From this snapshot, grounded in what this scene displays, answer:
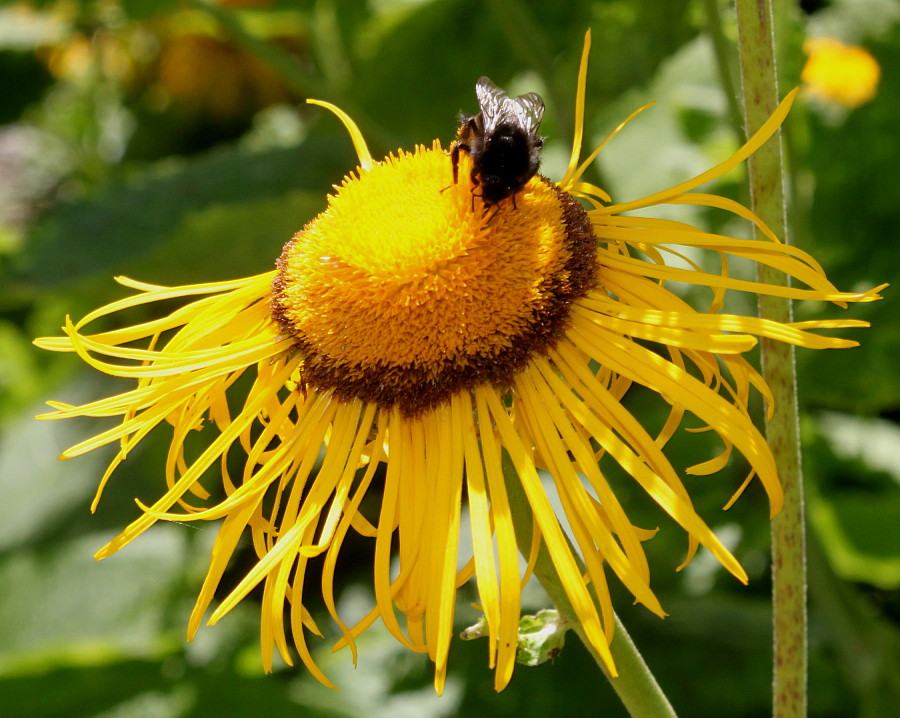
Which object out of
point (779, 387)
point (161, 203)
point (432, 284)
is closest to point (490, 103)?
point (432, 284)

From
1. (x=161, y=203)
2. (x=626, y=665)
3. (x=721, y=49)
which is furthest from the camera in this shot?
(x=161, y=203)

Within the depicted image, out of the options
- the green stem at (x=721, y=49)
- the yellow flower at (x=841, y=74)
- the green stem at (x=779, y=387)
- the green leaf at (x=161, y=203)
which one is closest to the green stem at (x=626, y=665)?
the green stem at (x=779, y=387)

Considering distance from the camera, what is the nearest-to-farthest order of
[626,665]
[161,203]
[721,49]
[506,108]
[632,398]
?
[626,665] < [506,108] < [721,49] < [632,398] < [161,203]

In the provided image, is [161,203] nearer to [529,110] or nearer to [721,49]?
[721,49]

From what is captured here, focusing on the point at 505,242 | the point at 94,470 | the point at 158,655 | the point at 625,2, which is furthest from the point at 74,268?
the point at 505,242

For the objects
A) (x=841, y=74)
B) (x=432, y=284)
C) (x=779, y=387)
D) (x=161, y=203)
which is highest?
(x=161, y=203)

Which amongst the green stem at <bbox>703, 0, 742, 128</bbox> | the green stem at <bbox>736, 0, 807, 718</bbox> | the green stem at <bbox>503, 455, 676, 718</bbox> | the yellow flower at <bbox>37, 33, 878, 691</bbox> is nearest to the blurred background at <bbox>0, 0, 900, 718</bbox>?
the green stem at <bbox>703, 0, 742, 128</bbox>

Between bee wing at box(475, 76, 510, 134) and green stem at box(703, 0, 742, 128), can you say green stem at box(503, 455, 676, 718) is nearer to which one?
bee wing at box(475, 76, 510, 134)

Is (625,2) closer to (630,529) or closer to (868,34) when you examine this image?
(868,34)
